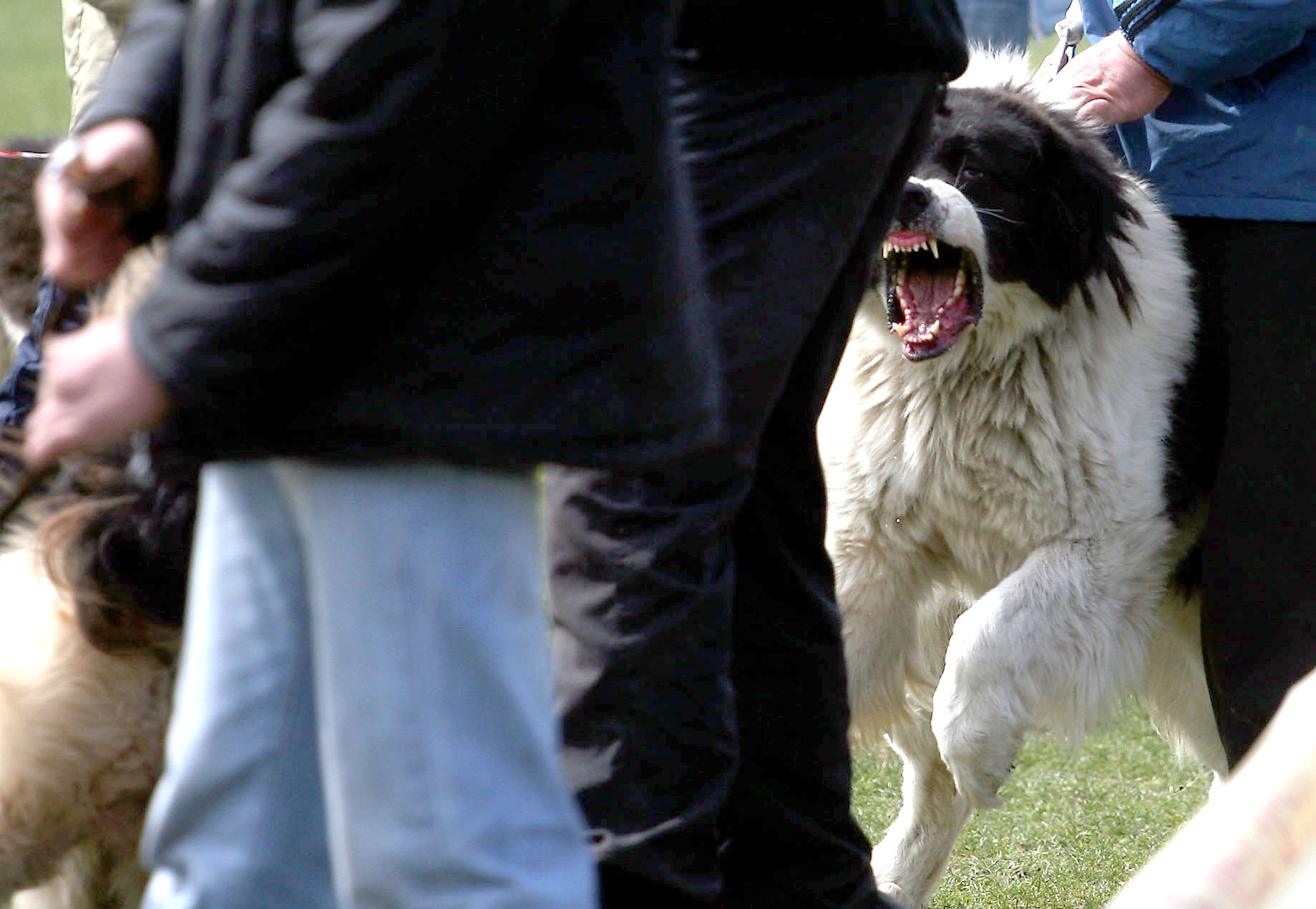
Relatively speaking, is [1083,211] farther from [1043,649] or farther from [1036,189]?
[1043,649]

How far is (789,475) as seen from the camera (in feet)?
7.52

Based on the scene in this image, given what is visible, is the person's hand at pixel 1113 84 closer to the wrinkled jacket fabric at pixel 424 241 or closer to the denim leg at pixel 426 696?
the wrinkled jacket fabric at pixel 424 241

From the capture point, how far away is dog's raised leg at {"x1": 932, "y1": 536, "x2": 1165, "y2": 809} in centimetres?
308

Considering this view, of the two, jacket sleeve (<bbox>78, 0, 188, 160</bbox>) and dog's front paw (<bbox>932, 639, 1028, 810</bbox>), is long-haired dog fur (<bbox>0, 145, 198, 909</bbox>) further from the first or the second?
dog's front paw (<bbox>932, 639, 1028, 810</bbox>)

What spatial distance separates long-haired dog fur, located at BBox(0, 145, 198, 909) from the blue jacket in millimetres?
1951

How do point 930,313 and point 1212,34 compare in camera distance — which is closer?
point 1212,34

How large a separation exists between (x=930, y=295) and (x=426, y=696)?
7.17 feet

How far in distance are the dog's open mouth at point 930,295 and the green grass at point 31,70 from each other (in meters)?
7.05

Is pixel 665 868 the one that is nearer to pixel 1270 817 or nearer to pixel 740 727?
pixel 740 727

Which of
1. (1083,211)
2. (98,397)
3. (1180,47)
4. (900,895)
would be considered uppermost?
(98,397)

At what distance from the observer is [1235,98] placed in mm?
2992

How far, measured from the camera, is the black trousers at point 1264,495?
2.93 metres

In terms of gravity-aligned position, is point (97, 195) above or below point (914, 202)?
above

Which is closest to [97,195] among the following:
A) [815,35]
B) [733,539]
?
[815,35]
